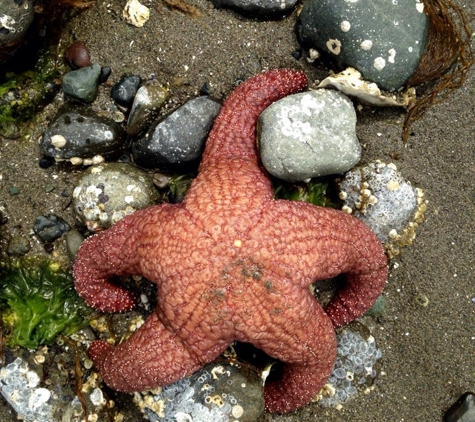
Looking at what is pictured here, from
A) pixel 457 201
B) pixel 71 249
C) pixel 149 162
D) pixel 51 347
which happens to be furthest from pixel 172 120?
pixel 457 201

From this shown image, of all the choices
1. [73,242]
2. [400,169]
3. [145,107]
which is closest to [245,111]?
[145,107]

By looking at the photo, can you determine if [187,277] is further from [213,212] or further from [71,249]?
[71,249]

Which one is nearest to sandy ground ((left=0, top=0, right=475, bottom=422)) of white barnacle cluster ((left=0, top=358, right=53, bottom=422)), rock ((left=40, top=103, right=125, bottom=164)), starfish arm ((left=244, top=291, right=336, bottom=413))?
rock ((left=40, top=103, right=125, bottom=164))

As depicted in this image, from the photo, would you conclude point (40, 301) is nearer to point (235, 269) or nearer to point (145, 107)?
point (145, 107)

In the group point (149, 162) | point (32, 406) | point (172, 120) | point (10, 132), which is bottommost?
point (32, 406)

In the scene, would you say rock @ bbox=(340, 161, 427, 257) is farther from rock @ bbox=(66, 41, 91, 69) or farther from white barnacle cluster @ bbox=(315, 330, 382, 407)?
rock @ bbox=(66, 41, 91, 69)
